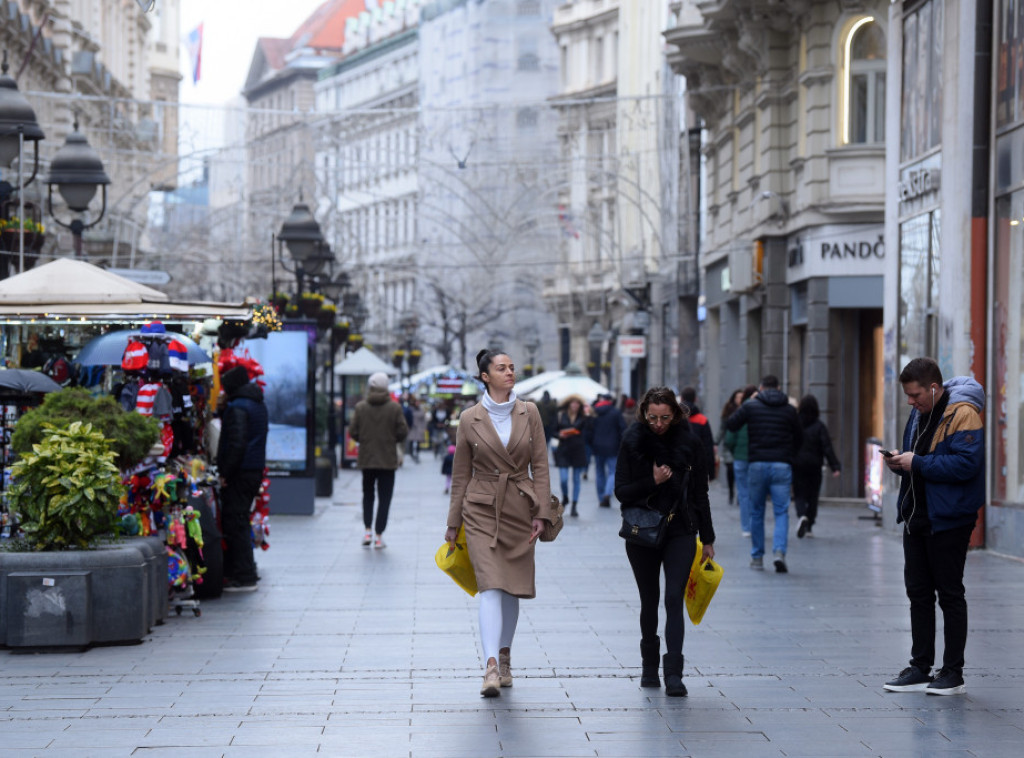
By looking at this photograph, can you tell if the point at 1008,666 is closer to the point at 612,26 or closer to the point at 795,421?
the point at 795,421

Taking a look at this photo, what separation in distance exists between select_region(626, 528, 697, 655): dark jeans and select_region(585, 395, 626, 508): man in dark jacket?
16357 millimetres

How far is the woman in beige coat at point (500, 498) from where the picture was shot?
964 cm

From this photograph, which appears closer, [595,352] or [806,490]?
[806,490]

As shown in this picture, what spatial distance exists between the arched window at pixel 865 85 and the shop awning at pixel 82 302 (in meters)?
14.0

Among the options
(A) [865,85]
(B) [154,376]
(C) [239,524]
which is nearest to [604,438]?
(A) [865,85]

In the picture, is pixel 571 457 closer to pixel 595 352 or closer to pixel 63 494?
pixel 63 494

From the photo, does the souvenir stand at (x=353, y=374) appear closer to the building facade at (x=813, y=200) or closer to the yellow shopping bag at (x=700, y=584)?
the building facade at (x=813, y=200)

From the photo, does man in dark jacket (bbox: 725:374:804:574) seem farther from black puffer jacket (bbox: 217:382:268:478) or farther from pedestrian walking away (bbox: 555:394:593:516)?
pedestrian walking away (bbox: 555:394:593:516)

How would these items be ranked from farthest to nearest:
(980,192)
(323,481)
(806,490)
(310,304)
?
(310,304) → (323,481) → (806,490) → (980,192)

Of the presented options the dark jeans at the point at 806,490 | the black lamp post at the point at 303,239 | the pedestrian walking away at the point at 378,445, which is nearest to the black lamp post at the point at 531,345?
the black lamp post at the point at 303,239

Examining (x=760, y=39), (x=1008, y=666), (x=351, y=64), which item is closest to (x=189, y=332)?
(x=1008, y=666)

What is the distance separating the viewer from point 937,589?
31.4ft

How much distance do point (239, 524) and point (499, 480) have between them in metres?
5.40

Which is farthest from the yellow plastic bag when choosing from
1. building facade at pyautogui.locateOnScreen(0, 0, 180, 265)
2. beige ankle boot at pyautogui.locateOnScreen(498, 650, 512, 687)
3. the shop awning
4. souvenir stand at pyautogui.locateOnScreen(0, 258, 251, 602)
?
building facade at pyautogui.locateOnScreen(0, 0, 180, 265)
